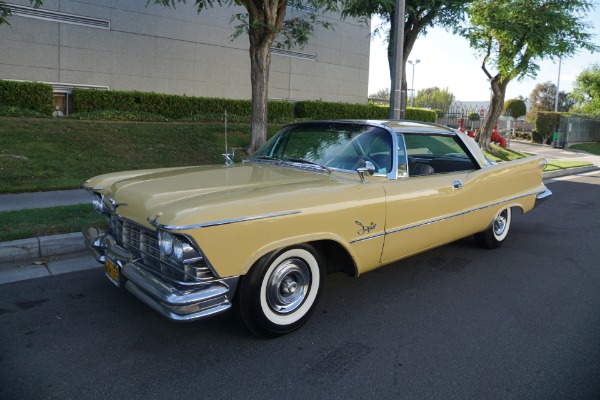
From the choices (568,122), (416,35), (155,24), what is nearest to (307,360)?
(416,35)

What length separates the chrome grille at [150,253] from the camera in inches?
115

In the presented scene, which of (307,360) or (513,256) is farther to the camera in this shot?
(513,256)

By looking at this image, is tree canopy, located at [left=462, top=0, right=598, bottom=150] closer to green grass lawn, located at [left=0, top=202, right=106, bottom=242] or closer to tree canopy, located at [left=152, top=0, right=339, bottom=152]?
tree canopy, located at [left=152, top=0, right=339, bottom=152]

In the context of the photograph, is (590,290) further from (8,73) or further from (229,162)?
(8,73)

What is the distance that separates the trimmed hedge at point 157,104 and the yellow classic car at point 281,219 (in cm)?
1084

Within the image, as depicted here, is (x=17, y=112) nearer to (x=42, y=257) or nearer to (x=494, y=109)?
(x=42, y=257)

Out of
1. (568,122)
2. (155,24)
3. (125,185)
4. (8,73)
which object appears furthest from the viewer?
(568,122)

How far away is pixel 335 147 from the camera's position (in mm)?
4223

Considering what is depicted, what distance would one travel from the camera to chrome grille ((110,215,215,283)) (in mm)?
2924

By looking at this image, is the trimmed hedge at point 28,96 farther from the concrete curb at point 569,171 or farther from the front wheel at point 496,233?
the concrete curb at point 569,171

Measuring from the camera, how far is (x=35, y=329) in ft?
11.1

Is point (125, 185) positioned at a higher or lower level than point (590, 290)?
higher

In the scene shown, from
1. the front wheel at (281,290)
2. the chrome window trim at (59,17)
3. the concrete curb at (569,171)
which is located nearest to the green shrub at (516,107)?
the concrete curb at (569,171)

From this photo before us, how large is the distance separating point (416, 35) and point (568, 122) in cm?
1688
